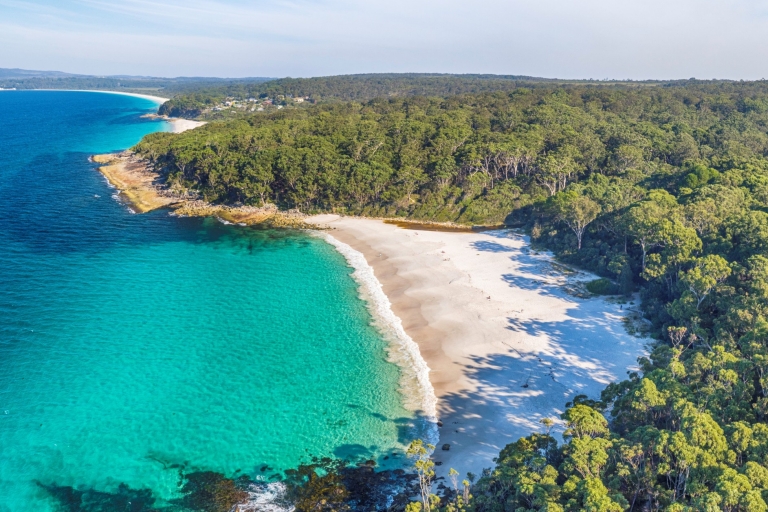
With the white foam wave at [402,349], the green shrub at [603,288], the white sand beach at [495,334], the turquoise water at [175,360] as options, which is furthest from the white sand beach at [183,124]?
the green shrub at [603,288]

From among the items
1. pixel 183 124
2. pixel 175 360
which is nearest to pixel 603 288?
pixel 175 360

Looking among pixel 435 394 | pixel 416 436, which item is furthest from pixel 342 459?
pixel 435 394

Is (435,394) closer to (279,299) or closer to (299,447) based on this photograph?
(299,447)

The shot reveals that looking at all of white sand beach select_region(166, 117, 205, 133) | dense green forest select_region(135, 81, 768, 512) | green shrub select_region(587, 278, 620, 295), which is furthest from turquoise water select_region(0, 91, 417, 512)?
white sand beach select_region(166, 117, 205, 133)

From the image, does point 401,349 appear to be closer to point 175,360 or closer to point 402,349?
point 402,349

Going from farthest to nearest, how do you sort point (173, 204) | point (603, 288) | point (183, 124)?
1. point (183, 124)
2. point (173, 204)
3. point (603, 288)

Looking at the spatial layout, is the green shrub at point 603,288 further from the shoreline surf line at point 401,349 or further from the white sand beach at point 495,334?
the shoreline surf line at point 401,349

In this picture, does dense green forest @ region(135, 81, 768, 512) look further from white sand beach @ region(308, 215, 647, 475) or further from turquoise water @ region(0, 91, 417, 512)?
turquoise water @ region(0, 91, 417, 512)
